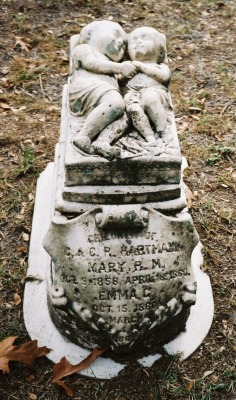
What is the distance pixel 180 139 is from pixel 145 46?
1915mm

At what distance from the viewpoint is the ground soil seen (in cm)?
309

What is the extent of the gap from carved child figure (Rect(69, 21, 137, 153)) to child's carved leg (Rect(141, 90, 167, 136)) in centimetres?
15

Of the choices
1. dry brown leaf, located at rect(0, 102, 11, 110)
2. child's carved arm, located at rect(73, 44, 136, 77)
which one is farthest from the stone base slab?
dry brown leaf, located at rect(0, 102, 11, 110)

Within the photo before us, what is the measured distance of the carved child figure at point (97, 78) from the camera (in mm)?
2996

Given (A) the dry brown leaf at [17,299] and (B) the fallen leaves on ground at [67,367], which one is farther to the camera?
(A) the dry brown leaf at [17,299]

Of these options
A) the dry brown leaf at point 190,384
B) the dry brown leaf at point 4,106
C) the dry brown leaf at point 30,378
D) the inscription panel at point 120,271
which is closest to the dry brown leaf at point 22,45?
the dry brown leaf at point 4,106

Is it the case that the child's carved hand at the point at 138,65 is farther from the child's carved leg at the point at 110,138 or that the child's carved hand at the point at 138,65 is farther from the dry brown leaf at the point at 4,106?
the dry brown leaf at the point at 4,106

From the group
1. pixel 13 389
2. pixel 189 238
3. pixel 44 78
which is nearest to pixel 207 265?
pixel 189 238

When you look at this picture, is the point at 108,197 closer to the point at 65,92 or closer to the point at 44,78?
the point at 65,92

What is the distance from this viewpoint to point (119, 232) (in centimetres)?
290

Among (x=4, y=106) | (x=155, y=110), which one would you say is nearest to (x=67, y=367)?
(x=155, y=110)

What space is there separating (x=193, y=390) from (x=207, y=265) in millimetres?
1050

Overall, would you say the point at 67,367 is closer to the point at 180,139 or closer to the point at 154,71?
the point at 154,71

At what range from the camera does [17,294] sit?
3.60m
